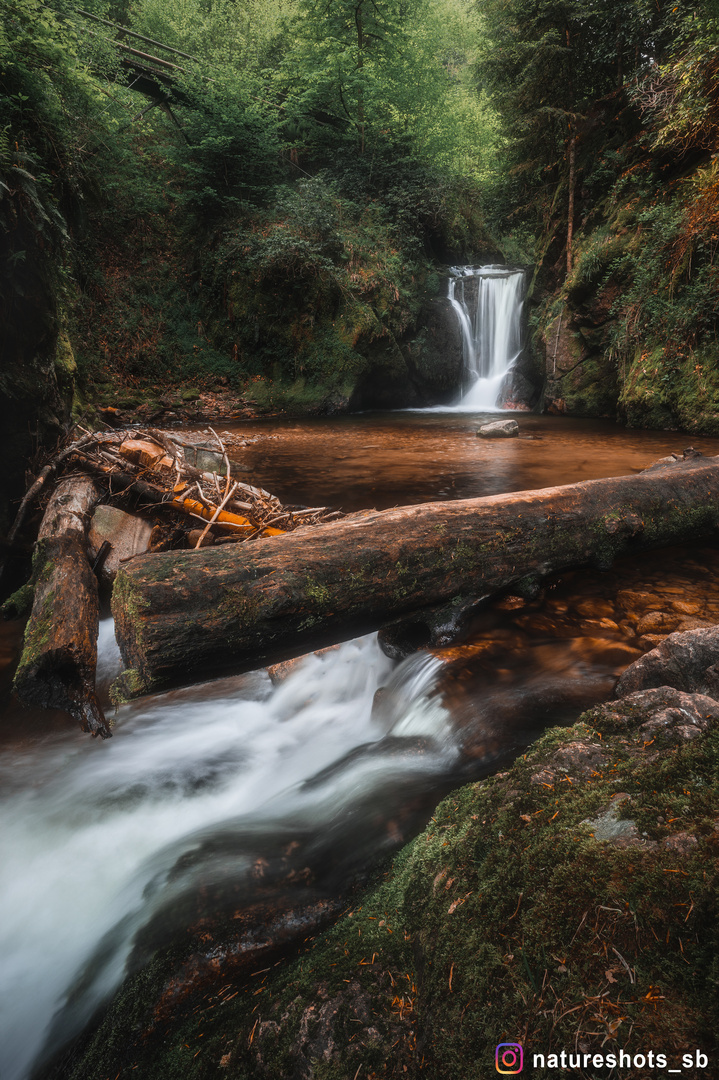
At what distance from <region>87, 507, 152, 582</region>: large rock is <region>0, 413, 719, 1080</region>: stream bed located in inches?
23.3

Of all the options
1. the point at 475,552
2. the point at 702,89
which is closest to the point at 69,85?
the point at 702,89

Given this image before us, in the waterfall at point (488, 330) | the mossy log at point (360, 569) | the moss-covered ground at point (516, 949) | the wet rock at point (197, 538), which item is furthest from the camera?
the waterfall at point (488, 330)

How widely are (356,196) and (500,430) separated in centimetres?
1280

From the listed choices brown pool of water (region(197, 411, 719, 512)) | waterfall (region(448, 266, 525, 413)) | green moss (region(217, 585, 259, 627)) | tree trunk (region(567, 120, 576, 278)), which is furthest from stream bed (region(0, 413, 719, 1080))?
waterfall (region(448, 266, 525, 413))

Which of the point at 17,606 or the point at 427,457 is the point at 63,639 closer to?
the point at 17,606

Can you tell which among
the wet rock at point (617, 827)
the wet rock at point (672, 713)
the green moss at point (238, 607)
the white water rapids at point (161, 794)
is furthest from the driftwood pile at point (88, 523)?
the wet rock at point (672, 713)

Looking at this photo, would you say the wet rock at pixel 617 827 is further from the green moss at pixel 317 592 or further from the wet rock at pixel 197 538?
the wet rock at pixel 197 538

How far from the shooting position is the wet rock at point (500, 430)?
10539 mm

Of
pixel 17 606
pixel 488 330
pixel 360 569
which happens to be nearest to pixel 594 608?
pixel 360 569

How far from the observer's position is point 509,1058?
2.97 ft

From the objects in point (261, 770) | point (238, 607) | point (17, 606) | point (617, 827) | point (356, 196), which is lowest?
point (261, 770)

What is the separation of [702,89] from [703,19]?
117 centimetres

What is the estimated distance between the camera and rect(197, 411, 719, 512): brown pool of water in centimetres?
666

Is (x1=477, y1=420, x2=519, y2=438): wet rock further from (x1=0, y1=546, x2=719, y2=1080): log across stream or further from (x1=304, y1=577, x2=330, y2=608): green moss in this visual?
(x1=304, y1=577, x2=330, y2=608): green moss
